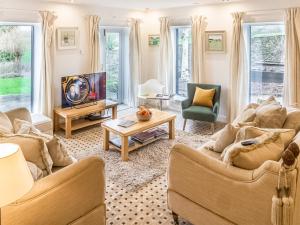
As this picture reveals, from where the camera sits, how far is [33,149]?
2.39 m

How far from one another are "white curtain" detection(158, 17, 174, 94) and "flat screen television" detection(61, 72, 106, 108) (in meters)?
1.62

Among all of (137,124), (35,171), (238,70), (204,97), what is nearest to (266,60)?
(238,70)

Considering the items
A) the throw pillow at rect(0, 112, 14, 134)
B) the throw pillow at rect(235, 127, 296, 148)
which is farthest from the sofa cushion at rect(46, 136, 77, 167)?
the throw pillow at rect(235, 127, 296, 148)

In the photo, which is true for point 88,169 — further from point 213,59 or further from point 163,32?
point 163,32

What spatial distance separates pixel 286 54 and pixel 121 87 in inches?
151

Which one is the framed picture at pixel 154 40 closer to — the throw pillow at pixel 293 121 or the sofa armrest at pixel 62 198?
the throw pillow at pixel 293 121

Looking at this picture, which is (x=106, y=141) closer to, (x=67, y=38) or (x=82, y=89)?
(x=82, y=89)

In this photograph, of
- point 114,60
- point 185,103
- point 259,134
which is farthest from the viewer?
point 114,60

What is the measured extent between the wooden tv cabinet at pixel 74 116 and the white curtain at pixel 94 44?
80 centimetres

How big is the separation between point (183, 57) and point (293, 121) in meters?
4.00

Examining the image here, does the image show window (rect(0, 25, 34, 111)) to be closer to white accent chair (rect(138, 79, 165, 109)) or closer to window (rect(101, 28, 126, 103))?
window (rect(101, 28, 126, 103))

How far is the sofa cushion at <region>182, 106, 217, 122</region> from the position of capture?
523cm

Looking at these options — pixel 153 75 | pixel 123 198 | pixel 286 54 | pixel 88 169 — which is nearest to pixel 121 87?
pixel 153 75

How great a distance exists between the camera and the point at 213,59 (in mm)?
6082
